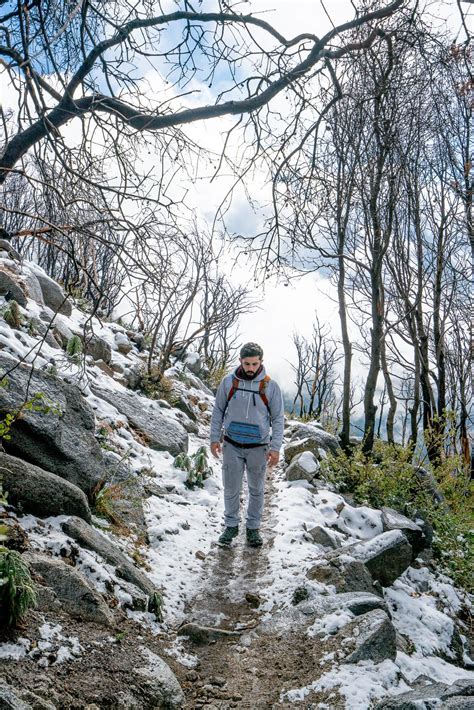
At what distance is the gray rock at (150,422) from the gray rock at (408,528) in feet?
10.6

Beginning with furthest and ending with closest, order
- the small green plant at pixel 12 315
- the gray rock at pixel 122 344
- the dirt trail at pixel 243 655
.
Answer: the gray rock at pixel 122 344, the small green plant at pixel 12 315, the dirt trail at pixel 243 655

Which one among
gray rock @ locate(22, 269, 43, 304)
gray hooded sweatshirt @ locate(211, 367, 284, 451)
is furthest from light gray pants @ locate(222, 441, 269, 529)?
gray rock @ locate(22, 269, 43, 304)

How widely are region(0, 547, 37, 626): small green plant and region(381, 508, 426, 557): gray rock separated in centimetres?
460

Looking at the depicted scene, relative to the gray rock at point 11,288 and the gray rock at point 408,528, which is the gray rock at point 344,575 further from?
the gray rock at point 11,288

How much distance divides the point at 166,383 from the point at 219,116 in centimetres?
753

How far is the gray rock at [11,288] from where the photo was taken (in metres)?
7.14

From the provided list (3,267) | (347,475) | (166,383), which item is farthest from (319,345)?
(3,267)

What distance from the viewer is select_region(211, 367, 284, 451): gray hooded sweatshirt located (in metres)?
5.06

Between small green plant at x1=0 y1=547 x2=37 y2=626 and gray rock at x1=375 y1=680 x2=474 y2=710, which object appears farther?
small green plant at x1=0 y1=547 x2=37 y2=626

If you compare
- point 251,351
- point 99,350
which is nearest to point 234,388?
point 251,351

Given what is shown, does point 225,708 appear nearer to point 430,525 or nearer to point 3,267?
point 430,525

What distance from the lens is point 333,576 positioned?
4.18 meters

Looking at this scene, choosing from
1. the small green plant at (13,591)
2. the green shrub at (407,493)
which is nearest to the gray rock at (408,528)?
the green shrub at (407,493)

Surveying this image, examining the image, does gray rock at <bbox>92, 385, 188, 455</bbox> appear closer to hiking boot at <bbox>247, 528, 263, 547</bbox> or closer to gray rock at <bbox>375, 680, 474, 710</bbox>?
hiking boot at <bbox>247, 528, 263, 547</bbox>
